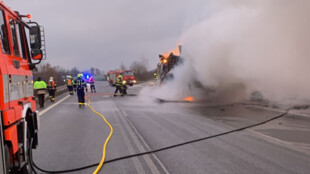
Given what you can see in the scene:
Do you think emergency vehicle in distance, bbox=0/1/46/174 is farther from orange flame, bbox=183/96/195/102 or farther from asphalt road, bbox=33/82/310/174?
orange flame, bbox=183/96/195/102

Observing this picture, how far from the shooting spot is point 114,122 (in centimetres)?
973

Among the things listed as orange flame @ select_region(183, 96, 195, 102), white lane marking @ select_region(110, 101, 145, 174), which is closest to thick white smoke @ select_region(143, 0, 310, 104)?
orange flame @ select_region(183, 96, 195, 102)

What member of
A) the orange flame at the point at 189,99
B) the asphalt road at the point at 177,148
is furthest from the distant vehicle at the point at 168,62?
the asphalt road at the point at 177,148

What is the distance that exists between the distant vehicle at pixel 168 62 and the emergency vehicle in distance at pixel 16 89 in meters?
→ 12.7

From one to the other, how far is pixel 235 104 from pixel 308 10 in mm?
5151

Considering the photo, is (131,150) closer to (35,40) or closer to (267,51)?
(35,40)

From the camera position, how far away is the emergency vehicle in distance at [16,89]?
3.09 m

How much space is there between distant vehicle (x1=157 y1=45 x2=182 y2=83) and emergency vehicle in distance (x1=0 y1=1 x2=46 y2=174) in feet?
41.6

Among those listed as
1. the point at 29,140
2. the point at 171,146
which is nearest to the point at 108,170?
the point at 29,140

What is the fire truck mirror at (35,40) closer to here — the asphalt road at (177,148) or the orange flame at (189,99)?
the asphalt road at (177,148)

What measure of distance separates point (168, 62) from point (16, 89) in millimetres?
14557

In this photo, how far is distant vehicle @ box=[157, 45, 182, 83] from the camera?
1723 cm

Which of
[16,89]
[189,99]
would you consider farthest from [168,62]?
[16,89]

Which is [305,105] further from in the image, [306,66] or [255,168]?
[255,168]
